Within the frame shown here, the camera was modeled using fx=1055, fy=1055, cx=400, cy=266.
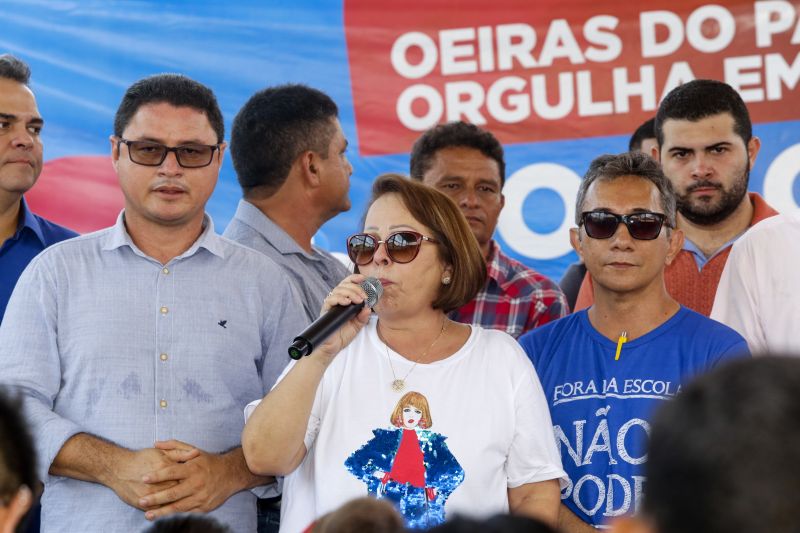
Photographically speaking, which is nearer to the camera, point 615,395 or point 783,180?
point 615,395

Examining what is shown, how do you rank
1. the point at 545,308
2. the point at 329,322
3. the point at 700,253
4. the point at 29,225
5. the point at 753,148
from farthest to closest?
the point at 753,148 → the point at 545,308 → the point at 700,253 → the point at 29,225 → the point at 329,322

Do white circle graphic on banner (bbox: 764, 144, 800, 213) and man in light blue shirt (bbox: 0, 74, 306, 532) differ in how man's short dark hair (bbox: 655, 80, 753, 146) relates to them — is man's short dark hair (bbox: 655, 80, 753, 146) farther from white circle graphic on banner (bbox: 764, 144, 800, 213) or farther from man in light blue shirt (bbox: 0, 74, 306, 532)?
man in light blue shirt (bbox: 0, 74, 306, 532)

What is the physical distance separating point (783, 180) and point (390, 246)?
8.44 ft

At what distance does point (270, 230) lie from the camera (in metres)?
4.23

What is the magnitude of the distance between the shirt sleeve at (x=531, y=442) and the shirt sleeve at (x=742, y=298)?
872 millimetres

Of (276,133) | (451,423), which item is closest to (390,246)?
(451,423)

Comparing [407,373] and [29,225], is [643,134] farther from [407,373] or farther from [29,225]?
[29,225]

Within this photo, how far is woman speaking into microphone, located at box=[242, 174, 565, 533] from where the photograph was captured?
9.04 ft

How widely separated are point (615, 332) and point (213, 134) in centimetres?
144

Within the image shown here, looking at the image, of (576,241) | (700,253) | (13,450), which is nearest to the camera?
(13,450)

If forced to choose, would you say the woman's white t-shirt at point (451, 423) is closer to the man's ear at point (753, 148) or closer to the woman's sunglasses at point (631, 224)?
the woman's sunglasses at point (631, 224)

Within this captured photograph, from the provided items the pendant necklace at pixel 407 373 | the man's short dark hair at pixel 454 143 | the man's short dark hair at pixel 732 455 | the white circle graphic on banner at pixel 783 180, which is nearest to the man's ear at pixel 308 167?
the man's short dark hair at pixel 454 143

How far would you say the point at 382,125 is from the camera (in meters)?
5.09

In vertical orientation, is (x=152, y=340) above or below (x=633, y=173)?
below
